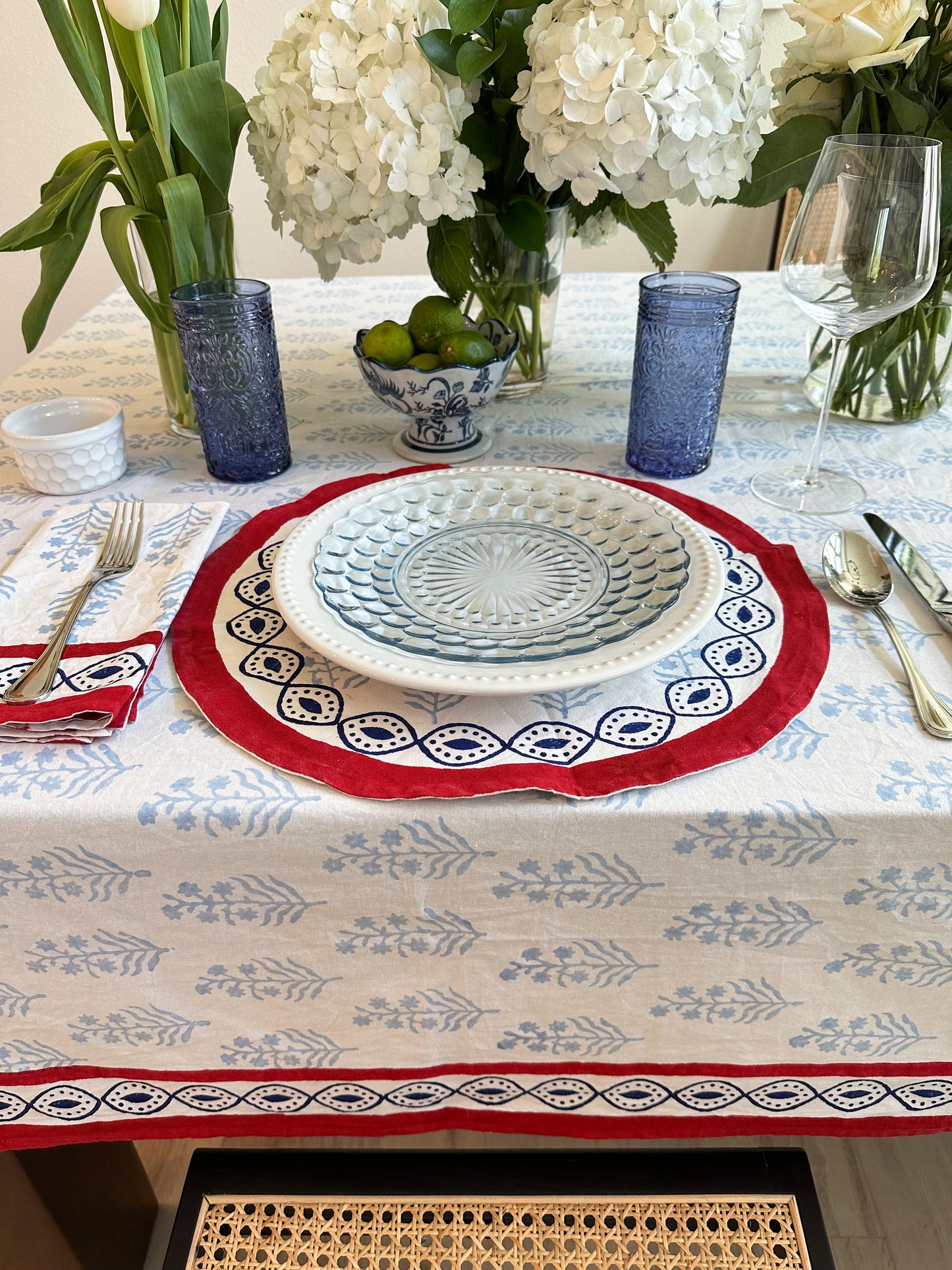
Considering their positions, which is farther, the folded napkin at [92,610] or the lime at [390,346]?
the lime at [390,346]

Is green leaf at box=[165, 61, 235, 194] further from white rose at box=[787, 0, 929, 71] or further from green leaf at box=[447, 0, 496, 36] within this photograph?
white rose at box=[787, 0, 929, 71]

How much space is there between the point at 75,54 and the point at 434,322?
0.36m

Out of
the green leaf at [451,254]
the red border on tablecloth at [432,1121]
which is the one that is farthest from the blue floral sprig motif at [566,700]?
the green leaf at [451,254]

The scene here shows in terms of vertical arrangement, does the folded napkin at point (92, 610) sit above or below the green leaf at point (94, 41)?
below

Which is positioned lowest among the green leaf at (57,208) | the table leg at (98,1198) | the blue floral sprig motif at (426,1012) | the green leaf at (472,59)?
the table leg at (98,1198)

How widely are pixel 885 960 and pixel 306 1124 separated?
0.37m

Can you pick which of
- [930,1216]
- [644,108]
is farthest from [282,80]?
[930,1216]

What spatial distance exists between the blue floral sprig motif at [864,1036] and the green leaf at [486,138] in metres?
0.69

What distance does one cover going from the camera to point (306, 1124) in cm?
58

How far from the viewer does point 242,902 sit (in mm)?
494

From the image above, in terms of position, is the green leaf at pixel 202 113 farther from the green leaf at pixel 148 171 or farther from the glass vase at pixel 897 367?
the glass vase at pixel 897 367

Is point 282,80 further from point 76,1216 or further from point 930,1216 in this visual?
point 930,1216

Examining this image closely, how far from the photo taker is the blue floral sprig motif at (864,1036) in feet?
1.72

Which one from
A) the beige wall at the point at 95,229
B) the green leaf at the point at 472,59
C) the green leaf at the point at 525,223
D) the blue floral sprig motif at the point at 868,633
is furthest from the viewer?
the beige wall at the point at 95,229
